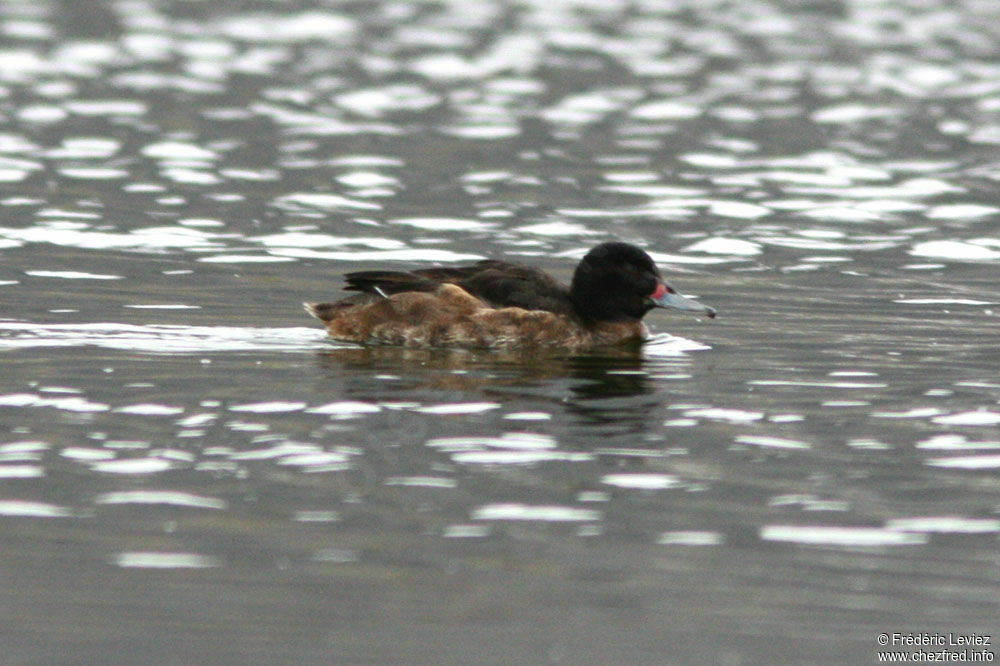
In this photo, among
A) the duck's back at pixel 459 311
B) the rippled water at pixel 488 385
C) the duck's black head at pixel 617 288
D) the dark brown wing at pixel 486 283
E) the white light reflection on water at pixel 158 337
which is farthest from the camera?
the duck's black head at pixel 617 288

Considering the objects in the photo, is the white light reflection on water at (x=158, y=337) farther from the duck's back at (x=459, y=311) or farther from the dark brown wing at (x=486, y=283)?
the dark brown wing at (x=486, y=283)

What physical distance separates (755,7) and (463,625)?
31801 mm

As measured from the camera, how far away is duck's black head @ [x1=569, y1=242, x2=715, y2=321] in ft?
42.4

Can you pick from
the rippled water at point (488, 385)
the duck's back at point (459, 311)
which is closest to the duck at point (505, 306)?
the duck's back at point (459, 311)

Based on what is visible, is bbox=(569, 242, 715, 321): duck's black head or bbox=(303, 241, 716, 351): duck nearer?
bbox=(303, 241, 716, 351): duck

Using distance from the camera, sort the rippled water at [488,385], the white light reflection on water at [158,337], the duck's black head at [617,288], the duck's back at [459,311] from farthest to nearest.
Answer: the duck's black head at [617,288] → the duck's back at [459,311] → the white light reflection on water at [158,337] → the rippled water at [488,385]

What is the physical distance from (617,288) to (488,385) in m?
2.09

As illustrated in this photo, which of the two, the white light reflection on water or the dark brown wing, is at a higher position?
the dark brown wing

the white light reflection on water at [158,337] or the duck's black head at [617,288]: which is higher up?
the duck's black head at [617,288]

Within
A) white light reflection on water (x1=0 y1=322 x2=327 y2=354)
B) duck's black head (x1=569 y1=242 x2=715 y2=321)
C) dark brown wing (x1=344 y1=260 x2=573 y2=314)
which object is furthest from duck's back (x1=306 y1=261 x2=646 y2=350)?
white light reflection on water (x1=0 y1=322 x2=327 y2=354)

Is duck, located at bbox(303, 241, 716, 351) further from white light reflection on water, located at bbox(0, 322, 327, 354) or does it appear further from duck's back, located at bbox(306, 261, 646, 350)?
white light reflection on water, located at bbox(0, 322, 327, 354)

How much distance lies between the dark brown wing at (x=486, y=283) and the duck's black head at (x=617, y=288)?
18cm

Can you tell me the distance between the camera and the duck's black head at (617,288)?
1292cm

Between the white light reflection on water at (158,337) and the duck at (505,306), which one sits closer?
the white light reflection on water at (158,337)
